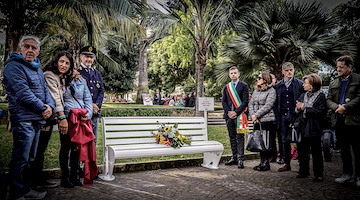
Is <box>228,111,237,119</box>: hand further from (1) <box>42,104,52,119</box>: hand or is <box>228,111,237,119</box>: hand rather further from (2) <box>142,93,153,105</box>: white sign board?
(2) <box>142,93,153,105</box>: white sign board

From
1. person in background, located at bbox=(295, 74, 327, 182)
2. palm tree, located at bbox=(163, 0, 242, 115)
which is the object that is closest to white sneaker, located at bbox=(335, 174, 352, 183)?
person in background, located at bbox=(295, 74, 327, 182)

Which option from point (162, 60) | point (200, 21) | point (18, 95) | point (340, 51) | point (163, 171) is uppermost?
point (162, 60)

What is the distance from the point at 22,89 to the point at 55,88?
0.63 meters

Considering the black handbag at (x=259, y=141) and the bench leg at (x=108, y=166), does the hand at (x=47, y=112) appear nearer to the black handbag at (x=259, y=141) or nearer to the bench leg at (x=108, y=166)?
A: the bench leg at (x=108, y=166)

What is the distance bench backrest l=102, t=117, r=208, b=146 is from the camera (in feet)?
15.6

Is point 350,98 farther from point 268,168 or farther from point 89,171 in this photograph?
point 89,171

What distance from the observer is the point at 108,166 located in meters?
4.54

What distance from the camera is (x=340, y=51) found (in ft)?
29.0

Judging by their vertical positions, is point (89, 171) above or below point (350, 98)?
below

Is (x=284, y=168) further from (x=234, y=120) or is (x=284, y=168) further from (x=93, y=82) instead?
(x=93, y=82)

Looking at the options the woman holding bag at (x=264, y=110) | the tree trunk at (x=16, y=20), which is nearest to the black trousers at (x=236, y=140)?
the woman holding bag at (x=264, y=110)

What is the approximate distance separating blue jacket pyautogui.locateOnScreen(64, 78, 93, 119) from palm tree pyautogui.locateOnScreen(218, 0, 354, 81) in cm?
647

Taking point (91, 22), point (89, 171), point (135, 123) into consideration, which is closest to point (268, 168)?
point (135, 123)

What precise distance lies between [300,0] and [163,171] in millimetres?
7591
